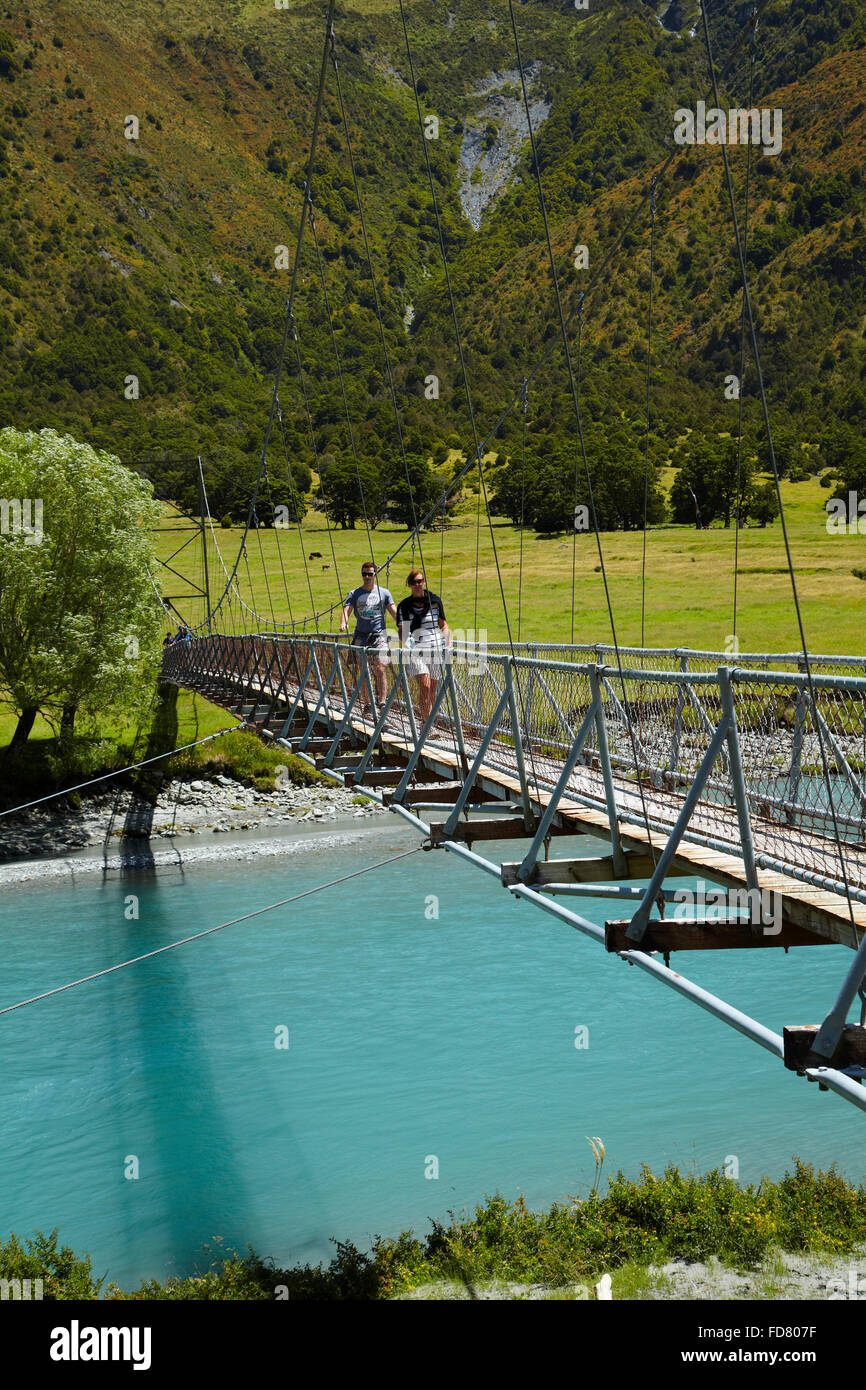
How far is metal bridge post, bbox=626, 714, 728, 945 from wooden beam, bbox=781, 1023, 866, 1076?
1.06m

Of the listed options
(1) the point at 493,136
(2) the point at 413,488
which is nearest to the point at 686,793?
(2) the point at 413,488

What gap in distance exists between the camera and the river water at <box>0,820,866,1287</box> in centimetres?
1336

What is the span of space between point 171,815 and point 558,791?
Result: 26.0 m

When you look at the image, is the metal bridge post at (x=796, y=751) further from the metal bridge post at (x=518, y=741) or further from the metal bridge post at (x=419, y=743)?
the metal bridge post at (x=419, y=743)

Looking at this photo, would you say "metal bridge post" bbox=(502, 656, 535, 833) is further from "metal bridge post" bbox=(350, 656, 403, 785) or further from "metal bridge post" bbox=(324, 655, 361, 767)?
"metal bridge post" bbox=(324, 655, 361, 767)

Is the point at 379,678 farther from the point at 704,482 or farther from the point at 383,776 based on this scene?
the point at 704,482

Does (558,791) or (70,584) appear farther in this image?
(70,584)

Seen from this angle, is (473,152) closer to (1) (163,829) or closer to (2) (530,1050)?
(1) (163,829)

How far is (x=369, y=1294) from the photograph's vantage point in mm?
10758

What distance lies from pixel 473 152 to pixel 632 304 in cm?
9515

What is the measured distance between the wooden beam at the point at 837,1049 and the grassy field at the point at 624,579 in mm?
26613

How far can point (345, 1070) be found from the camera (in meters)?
17.0

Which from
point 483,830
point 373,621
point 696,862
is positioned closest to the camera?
point 696,862
